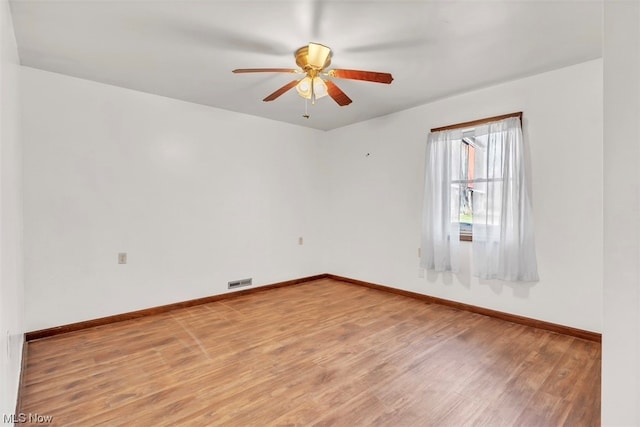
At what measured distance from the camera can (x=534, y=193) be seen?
10.2ft

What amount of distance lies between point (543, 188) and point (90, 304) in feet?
15.5

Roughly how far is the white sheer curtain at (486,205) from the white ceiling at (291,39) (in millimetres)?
659

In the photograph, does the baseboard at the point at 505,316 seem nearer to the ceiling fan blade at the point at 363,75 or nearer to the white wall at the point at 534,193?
the white wall at the point at 534,193

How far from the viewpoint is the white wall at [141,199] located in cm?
291

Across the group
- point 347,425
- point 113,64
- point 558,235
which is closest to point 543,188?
point 558,235

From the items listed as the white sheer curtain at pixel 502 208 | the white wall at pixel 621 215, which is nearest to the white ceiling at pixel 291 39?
the white sheer curtain at pixel 502 208

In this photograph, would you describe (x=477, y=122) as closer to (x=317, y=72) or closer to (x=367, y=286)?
(x=317, y=72)

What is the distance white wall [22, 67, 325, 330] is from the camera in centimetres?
291

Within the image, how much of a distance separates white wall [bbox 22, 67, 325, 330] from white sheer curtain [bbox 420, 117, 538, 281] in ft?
7.15

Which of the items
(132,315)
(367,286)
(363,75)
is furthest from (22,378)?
(367,286)

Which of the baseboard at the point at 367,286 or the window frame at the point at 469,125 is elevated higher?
the window frame at the point at 469,125

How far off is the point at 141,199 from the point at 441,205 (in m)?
3.54

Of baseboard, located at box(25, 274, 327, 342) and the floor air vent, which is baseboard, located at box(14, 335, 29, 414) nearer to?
baseboard, located at box(25, 274, 327, 342)

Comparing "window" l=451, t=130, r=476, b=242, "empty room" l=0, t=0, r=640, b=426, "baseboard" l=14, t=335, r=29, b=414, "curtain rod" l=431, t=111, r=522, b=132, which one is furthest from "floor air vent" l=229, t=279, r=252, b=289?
"curtain rod" l=431, t=111, r=522, b=132
